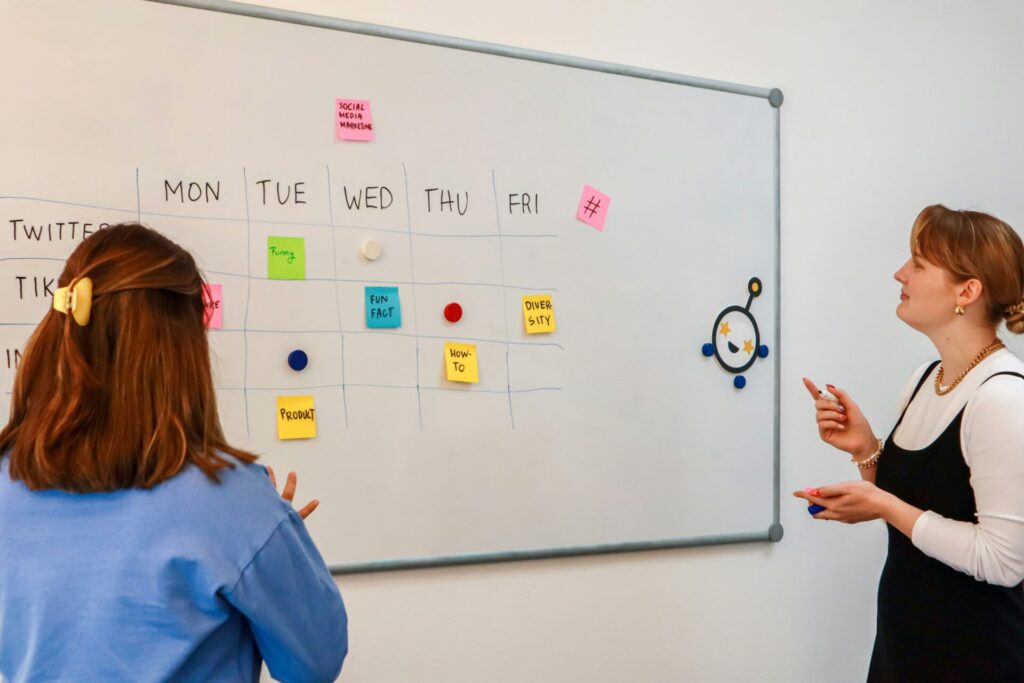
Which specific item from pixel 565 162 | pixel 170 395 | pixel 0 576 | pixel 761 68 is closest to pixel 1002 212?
pixel 761 68

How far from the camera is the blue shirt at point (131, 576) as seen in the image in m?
1.02

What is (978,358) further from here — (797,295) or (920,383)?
(797,295)

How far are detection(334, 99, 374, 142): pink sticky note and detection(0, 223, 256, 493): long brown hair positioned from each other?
2.66ft

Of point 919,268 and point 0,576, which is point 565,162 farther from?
point 0,576

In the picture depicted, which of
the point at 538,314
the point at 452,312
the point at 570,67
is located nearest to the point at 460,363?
the point at 452,312

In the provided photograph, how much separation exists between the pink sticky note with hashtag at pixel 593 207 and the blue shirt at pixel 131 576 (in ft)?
4.05

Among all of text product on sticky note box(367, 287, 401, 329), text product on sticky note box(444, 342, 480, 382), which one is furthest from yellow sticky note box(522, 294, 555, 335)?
text product on sticky note box(367, 287, 401, 329)

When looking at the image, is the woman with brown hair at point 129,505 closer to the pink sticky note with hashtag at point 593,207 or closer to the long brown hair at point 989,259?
the pink sticky note with hashtag at point 593,207

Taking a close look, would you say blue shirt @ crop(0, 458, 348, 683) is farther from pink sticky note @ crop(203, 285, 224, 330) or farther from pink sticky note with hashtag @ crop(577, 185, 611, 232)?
pink sticky note with hashtag @ crop(577, 185, 611, 232)

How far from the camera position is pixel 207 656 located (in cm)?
109

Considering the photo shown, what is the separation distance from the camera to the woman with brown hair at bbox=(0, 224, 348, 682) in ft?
3.36

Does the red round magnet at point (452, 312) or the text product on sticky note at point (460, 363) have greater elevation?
the red round magnet at point (452, 312)

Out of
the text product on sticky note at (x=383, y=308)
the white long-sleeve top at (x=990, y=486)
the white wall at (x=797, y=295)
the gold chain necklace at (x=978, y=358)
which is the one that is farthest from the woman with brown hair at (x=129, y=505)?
the gold chain necklace at (x=978, y=358)

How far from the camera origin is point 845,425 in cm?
190
